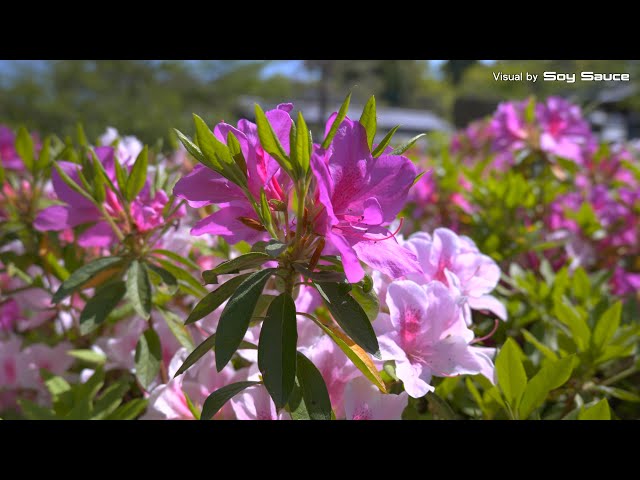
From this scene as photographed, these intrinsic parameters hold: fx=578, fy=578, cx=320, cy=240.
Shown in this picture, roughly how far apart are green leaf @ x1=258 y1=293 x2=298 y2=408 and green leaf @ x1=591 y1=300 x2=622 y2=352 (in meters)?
0.64

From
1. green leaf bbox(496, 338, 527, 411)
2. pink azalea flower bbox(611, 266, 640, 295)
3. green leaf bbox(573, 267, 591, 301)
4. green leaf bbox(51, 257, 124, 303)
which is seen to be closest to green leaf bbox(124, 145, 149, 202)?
green leaf bbox(51, 257, 124, 303)

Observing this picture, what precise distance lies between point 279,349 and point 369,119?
0.27 meters

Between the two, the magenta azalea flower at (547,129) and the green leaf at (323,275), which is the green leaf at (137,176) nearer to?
the green leaf at (323,275)

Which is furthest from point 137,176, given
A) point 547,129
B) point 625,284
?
point 625,284

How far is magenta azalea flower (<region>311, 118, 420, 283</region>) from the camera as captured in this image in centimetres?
61

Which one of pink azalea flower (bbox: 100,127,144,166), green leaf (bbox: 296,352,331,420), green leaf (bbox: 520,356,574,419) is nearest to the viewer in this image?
green leaf (bbox: 296,352,331,420)

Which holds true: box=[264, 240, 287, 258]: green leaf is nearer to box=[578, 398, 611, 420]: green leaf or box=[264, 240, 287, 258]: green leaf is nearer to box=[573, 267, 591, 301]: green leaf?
box=[578, 398, 611, 420]: green leaf

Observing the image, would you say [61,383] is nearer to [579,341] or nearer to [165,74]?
[579,341]

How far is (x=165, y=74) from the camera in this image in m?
19.4

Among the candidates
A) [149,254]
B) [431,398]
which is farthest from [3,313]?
[431,398]

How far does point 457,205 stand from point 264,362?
146cm

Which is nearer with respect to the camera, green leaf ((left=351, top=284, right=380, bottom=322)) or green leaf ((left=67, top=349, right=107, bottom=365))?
green leaf ((left=351, top=284, right=380, bottom=322))

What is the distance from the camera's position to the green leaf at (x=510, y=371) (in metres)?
0.80
